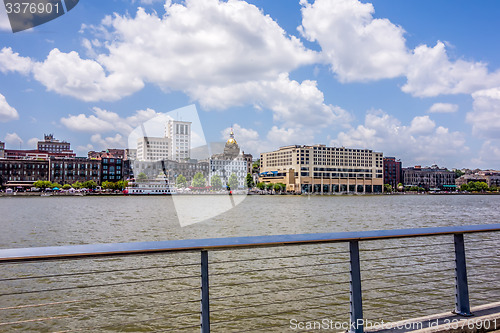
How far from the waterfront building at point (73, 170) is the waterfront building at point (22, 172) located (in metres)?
2.89

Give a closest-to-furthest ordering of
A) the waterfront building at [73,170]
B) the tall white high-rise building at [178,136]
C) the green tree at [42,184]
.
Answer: the tall white high-rise building at [178,136]
the green tree at [42,184]
the waterfront building at [73,170]

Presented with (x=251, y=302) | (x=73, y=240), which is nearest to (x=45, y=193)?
(x=73, y=240)

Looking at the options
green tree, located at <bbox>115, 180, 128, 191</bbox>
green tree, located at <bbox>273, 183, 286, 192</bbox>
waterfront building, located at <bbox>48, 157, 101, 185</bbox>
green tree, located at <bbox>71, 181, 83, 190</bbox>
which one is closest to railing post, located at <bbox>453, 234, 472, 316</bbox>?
green tree, located at <bbox>115, 180, 128, 191</bbox>

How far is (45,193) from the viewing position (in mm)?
144375

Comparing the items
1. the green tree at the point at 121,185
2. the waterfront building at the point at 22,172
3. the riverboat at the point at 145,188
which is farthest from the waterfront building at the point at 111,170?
the riverboat at the point at 145,188

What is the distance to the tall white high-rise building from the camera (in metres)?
19.4

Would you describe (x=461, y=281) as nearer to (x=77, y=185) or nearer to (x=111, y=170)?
(x=77, y=185)

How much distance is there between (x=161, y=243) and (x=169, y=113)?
42.7ft

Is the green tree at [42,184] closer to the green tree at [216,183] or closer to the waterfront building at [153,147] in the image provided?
the green tree at [216,183]

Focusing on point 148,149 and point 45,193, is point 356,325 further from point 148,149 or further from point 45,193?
point 45,193

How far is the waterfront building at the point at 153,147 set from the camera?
19828mm

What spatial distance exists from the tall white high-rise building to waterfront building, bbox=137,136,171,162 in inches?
12.5

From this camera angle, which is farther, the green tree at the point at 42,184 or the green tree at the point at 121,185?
the green tree at the point at 121,185

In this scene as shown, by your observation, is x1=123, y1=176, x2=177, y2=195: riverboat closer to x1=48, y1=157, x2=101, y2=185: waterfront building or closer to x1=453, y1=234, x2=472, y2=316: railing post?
x1=48, y1=157, x2=101, y2=185: waterfront building
